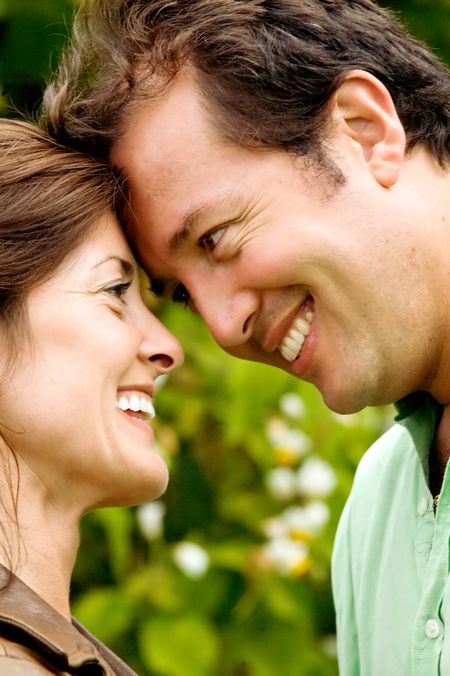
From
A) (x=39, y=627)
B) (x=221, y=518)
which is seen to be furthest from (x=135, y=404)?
(x=221, y=518)

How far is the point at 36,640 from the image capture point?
2795 mm

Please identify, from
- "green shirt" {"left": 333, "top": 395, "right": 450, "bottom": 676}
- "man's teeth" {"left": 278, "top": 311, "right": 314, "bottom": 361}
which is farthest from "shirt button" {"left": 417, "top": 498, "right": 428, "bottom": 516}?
"man's teeth" {"left": 278, "top": 311, "right": 314, "bottom": 361}

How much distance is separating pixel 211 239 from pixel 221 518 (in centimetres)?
197

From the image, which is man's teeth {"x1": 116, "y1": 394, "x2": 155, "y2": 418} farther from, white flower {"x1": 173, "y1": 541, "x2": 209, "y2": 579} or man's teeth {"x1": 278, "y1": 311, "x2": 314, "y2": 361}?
white flower {"x1": 173, "y1": 541, "x2": 209, "y2": 579}

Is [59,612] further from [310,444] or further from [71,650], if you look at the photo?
[310,444]

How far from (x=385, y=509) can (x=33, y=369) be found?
920 mm

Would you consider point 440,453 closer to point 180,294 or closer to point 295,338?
point 295,338

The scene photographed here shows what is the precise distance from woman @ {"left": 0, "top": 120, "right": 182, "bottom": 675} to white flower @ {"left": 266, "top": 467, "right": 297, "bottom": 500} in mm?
1717

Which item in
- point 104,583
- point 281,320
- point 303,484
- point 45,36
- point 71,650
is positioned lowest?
point 104,583

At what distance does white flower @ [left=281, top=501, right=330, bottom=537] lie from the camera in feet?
15.8

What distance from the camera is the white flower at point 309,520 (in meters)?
4.82

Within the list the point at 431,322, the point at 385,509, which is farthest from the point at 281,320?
the point at 385,509

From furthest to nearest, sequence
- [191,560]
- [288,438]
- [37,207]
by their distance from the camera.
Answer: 1. [288,438]
2. [191,560]
3. [37,207]

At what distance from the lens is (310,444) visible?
494cm
